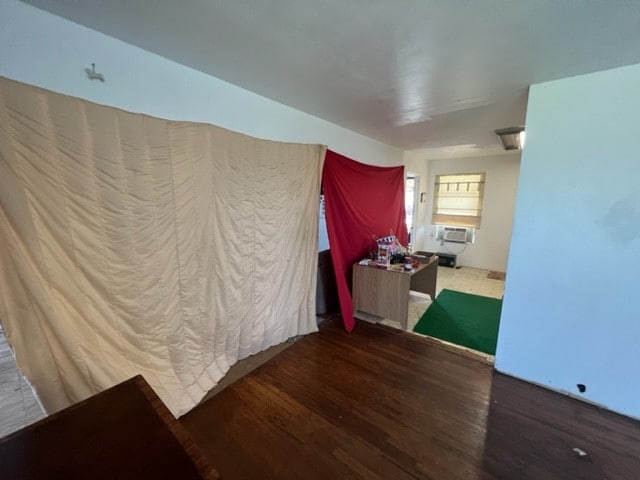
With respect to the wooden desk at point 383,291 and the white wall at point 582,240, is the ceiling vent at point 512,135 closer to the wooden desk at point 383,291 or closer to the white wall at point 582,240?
the white wall at point 582,240

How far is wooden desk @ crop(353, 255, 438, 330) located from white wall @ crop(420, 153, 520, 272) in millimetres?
2855

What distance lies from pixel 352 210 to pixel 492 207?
3706 mm

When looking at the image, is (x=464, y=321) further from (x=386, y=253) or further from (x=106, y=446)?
(x=106, y=446)

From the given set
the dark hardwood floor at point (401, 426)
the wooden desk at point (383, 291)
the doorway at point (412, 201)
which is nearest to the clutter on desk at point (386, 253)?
the wooden desk at point (383, 291)

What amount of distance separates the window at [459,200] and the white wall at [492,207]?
118 mm

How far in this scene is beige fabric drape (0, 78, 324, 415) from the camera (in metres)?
1.15

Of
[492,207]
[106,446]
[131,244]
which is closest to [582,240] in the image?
[106,446]

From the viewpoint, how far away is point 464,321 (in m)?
3.10

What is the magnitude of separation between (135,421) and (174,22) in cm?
176

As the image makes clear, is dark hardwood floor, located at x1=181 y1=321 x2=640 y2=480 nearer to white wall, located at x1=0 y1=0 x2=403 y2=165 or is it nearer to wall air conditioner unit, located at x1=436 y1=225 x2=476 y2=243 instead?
white wall, located at x1=0 y1=0 x2=403 y2=165

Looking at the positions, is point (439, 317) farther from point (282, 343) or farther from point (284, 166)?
point (284, 166)

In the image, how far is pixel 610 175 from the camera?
1.70 metres

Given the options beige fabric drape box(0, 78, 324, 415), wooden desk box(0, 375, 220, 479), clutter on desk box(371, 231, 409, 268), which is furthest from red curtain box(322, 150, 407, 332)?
wooden desk box(0, 375, 220, 479)

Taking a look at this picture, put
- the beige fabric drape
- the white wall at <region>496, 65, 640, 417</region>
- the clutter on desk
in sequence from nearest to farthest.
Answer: the beige fabric drape, the white wall at <region>496, 65, 640, 417</region>, the clutter on desk
